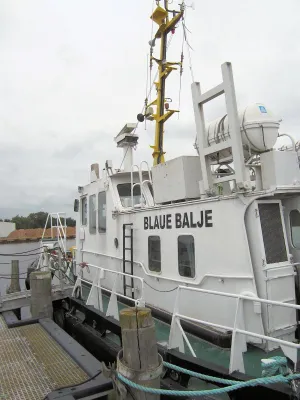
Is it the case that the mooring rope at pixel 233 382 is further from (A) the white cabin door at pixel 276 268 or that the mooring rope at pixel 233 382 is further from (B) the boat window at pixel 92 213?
(B) the boat window at pixel 92 213

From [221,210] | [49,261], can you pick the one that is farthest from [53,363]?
[49,261]

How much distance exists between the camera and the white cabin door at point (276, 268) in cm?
462

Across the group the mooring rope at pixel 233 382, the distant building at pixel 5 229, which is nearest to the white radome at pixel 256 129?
the mooring rope at pixel 233 382

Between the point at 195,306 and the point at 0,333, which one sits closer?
the point at 195,306

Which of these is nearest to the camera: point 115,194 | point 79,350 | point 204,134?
point 79,350

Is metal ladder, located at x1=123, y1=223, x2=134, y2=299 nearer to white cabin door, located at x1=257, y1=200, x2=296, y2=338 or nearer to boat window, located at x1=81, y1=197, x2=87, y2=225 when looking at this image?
boat window, located at x1=81, y1=197, x2=87, y2=225

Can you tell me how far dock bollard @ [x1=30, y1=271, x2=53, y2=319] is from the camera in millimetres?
7266

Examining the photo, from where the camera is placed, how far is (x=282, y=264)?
4840mm

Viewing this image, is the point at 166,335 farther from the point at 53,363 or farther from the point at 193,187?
the point at 193,187

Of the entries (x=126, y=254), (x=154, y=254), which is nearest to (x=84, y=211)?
(x=126, y=254)

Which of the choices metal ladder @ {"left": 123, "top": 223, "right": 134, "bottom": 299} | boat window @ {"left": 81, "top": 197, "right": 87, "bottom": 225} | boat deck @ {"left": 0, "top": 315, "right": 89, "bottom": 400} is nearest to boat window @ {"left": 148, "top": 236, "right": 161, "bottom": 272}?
metal ladder @ {"left": 123, "top": 223, "right": 134, "bottom": 299}

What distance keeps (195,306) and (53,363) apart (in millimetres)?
2188

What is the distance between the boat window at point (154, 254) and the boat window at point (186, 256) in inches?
25.7

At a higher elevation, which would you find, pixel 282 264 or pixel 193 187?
pixel 193 187
